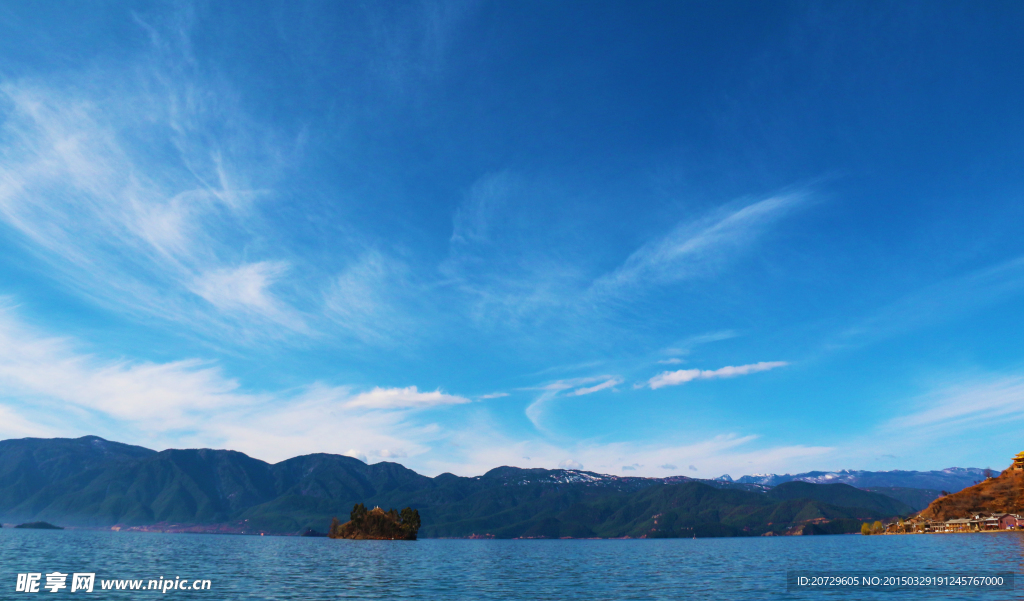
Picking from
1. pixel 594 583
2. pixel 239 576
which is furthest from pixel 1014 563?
pixel 239 576

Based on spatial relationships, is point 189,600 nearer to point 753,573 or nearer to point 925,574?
point 753,573

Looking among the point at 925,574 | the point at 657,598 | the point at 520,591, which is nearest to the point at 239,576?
the point at 520,591

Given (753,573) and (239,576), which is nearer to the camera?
(239,576)

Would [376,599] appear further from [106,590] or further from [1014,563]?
[1014,563]

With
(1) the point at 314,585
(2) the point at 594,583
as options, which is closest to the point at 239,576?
(1) the point at 314,585

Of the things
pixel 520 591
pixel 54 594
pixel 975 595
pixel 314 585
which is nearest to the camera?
pixel 975 595

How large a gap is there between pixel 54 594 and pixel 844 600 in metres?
95.3

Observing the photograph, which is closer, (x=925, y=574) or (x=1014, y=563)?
(x=925, y=574)

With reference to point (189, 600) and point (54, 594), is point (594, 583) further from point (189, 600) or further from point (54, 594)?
point (54, 594)

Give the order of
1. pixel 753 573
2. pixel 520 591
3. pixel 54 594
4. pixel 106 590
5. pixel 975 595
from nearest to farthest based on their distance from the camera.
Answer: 1. pixel 975 595
2. pixel 54 594
3. pixel 106 590
4. pixel 520 591
5. pixel 753 573

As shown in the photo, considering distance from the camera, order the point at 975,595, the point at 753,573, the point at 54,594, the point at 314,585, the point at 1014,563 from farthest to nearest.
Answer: the point at 753,573 → the point at 1014,563 → the point at 314,585 → the point at 54,594 → the point at 975,595

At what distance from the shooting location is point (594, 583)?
3706 inches

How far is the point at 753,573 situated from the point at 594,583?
36954 mm

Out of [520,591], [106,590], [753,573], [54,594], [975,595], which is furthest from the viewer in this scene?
[753,573]
